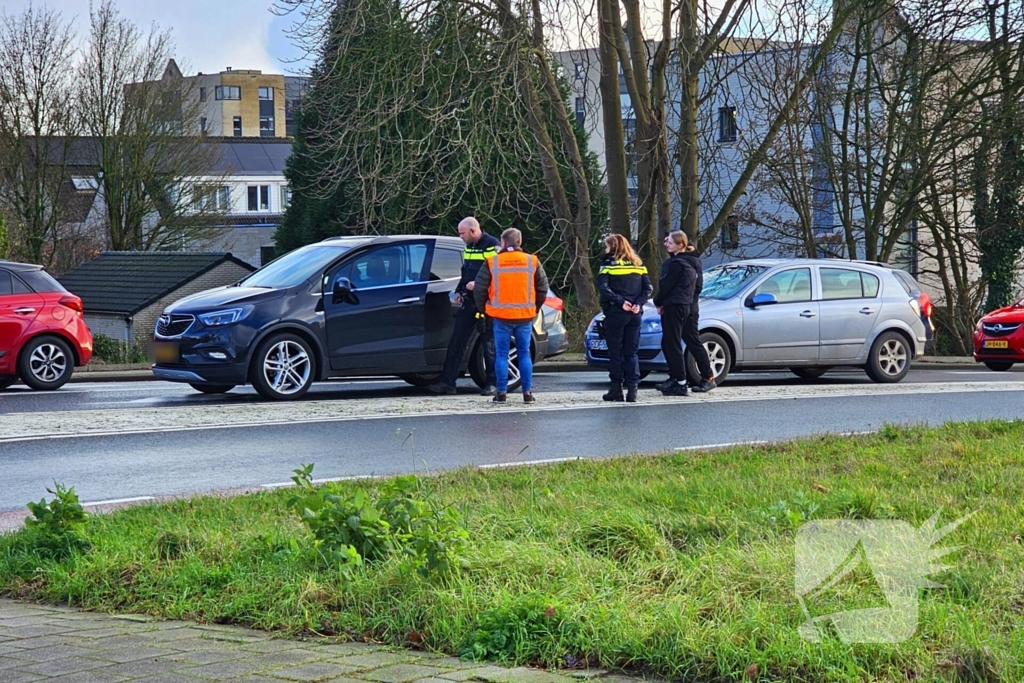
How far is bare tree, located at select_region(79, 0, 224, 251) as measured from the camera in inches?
1745

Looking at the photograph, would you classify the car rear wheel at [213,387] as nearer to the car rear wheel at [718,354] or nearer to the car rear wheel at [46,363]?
the car rear wheel at [46,363]

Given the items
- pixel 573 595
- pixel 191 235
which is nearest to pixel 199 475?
pixel 573 595

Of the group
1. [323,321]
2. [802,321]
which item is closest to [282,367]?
[323,321]

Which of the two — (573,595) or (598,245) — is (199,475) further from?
(598,245)

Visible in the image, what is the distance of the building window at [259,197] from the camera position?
81625mm

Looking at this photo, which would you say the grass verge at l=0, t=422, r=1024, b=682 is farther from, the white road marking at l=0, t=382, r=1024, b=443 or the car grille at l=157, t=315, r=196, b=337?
the car grille at l=157, t=315, r=196, b=337

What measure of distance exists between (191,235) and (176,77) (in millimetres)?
5660

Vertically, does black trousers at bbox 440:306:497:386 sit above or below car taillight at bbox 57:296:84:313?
below

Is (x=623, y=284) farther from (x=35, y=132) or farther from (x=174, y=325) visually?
(x=35, y=132)

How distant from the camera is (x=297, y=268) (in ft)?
49.3

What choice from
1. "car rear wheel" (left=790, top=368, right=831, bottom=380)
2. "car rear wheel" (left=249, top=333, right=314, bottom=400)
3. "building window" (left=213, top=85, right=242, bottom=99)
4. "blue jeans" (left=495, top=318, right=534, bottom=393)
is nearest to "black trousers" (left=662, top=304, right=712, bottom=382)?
"blue jeans" (left=495, top=318, right=534, bottom=393)

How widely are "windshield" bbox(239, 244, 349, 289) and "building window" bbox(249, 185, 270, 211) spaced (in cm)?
6775

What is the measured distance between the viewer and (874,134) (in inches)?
1265

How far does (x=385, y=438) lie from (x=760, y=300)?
760 cm
